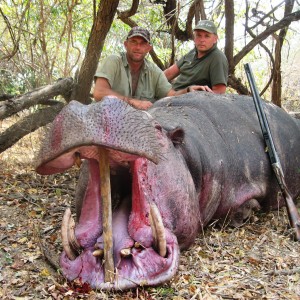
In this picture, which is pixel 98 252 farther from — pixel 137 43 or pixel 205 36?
pixel 205 36

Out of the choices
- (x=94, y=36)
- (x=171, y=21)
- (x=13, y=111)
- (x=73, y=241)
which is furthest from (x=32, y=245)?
(x=171, y=21)

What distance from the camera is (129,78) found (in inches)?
215

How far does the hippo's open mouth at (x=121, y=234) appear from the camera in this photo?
2.49m

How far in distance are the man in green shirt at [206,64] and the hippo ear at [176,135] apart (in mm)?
2323

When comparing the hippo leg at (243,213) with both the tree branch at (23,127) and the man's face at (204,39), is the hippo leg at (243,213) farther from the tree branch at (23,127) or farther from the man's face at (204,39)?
the tree branch at (23,127)

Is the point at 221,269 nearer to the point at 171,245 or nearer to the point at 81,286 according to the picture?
the point at 171,245

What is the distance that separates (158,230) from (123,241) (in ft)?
0.74

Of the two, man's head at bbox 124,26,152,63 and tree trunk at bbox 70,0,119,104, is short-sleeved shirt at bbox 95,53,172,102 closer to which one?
man's head at bbox 124,26,152,63

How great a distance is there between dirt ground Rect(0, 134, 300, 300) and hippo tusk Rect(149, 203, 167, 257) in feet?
0.71

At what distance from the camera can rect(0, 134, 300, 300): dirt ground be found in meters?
2.60

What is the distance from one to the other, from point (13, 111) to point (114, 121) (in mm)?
2836

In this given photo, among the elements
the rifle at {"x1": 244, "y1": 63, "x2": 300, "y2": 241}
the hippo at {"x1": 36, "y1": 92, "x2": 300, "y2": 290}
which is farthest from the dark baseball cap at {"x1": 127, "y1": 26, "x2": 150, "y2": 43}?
the rifle at {"x1": 244, "y1": 63, "x2": 300, "y2": 241}

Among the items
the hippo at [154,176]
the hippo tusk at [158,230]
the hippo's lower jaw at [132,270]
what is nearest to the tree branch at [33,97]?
the hippo at [154,176]

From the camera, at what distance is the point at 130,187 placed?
117 inches
